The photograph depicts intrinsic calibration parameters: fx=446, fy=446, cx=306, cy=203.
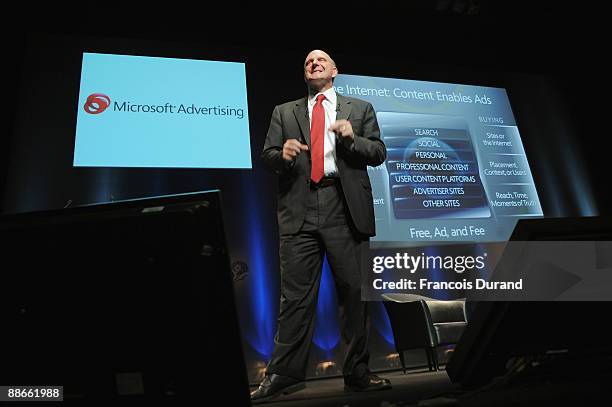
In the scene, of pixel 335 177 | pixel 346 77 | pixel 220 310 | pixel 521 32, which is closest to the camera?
pixel 220 310

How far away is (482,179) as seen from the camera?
409cm

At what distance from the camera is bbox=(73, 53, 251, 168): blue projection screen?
3518 mm

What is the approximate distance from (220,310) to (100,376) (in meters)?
0.20

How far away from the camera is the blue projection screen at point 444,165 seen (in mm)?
3801

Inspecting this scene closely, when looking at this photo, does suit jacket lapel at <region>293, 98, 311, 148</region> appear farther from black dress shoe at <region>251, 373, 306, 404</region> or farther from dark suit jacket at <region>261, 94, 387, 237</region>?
black dress shoe at <region>251, 373, 306, 404</region>

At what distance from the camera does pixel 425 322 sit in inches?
129

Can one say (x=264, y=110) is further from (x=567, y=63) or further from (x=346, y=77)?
(x=567, y=63)

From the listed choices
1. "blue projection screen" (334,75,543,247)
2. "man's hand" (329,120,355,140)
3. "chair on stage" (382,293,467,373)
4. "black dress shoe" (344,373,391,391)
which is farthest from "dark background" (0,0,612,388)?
"man's hand" (329,120,355,140)

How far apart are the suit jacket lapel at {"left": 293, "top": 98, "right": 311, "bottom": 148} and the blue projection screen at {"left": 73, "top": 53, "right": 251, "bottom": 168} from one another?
5.42ft

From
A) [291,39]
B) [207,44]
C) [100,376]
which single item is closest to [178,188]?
[207,44]

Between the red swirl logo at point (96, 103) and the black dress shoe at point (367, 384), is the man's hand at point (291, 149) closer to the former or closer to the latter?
the black dress shoe at point (367, 384)

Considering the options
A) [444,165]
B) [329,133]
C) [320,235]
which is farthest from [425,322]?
[329,133]

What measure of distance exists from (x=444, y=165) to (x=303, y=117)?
2.29 m

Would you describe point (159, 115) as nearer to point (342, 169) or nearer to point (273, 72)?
point (273, 72)
